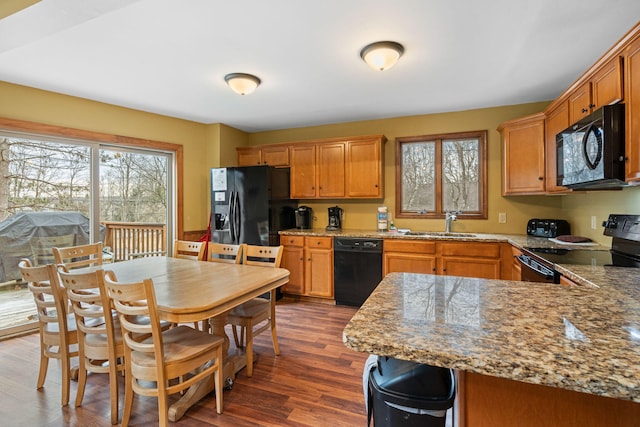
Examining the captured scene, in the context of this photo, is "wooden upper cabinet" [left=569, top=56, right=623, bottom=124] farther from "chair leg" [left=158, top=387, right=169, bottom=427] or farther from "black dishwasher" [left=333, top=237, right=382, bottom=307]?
"chair leg" [left=158, top=387, right=169, bottom=427]

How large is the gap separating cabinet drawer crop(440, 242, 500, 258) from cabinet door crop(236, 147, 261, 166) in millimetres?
2914

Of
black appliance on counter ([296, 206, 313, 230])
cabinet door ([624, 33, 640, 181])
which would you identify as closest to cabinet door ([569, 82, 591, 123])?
cabinet door ([624, 33, 640, 181])

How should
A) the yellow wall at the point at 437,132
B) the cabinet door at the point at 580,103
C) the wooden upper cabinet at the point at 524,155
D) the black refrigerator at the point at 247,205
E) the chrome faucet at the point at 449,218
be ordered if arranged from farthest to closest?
the black refrigerator at the point at 247,205, the chrome faucet at the point at 449,218, the yellow wall at the point at 437,132, the wooden upper cabinet at the point at 524,155, the cabinet door at the point at 580,103

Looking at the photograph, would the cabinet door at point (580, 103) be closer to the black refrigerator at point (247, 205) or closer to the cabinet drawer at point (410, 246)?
the cabinet drawer at point (410, 246)

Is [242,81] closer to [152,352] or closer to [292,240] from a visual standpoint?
[292,240]

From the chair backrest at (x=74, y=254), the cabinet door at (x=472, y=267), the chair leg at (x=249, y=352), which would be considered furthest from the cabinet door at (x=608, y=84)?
the chair backrest at (x=74, y=254)

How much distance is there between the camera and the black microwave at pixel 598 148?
5.70 ft

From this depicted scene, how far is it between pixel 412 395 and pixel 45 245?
3.91 metres

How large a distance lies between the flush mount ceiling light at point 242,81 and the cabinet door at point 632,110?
266 cm

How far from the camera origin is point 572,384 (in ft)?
2.00

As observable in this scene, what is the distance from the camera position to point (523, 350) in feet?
2.34

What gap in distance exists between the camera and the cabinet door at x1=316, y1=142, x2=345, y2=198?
13.5ft

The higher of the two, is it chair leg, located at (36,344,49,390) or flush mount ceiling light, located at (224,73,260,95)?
flush mount ceiling light, located at (224,73,260,95)

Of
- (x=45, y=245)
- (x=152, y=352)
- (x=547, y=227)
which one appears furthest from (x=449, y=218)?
(x=45, y=245)
